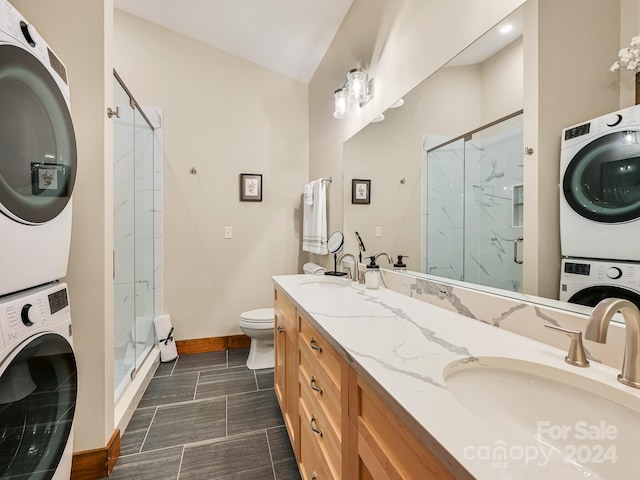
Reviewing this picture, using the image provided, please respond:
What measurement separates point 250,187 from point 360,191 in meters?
1.33

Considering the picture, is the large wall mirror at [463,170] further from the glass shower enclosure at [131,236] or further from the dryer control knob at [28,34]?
the glass shower enclosure at [131,236]

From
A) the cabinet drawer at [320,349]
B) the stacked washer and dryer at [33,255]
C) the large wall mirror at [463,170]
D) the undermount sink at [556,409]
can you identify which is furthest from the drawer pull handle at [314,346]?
the stacked washer and dryer at [33,255]

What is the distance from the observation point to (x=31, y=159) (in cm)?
88

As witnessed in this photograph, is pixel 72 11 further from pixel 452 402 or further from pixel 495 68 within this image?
pixel 452 402

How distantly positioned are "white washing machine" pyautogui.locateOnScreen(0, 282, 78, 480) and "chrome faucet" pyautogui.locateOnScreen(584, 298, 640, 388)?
4.43ft

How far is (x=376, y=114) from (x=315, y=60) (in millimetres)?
1326

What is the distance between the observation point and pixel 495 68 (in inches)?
40.4

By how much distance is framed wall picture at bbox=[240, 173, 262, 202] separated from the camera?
2.87 meters

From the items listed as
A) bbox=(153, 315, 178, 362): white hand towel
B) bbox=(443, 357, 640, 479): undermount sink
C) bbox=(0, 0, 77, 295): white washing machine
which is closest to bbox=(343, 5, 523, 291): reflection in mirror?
bbox=(443, 357, 640, 479): undermount sink

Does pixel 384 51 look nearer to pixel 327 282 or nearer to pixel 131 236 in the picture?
pixel 327 282

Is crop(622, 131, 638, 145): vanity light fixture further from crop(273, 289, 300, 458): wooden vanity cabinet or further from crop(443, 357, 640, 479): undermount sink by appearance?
crop(273, 289, 300, 458): wooden vanity cabinet

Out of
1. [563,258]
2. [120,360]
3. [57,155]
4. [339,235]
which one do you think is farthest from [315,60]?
[120,360]

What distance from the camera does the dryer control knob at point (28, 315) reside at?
32.9 inches

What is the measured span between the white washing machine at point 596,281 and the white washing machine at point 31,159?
1505mm
